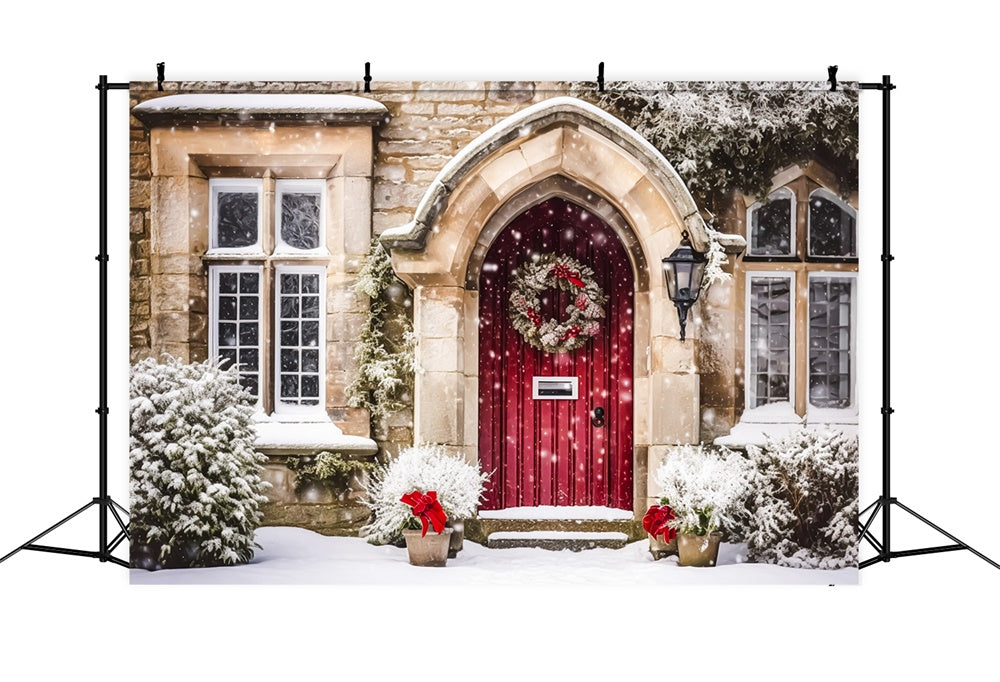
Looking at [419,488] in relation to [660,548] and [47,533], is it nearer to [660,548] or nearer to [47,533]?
[660,548]

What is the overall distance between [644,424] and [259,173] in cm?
294

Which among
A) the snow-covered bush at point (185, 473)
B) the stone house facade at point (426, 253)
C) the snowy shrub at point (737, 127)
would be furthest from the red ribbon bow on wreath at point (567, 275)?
the snow-covered bush at point (185, 473)

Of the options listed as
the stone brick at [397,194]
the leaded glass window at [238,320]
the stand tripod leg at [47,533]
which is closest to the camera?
the stand tripod leg at [47,533]

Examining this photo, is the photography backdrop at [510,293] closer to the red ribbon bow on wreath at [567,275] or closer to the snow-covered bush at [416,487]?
the red ribbon bow on wreath at [567,275]

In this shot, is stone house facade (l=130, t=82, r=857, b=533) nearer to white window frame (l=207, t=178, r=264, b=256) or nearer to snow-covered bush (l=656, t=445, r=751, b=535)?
white window frame (l=207, t=178, r=264, b=256)

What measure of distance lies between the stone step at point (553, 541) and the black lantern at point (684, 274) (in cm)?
141

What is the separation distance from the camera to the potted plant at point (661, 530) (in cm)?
587

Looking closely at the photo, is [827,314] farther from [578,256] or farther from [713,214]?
[578,256]

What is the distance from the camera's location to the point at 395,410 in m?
6.11

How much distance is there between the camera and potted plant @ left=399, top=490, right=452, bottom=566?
5.75 m

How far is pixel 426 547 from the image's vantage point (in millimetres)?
5770

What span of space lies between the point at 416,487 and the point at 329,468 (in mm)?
586

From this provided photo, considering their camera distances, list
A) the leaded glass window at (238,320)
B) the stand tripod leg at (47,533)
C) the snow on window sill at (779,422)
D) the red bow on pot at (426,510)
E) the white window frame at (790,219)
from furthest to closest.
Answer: the white window frame at (790,219), the leaded glass window at (238,320), the snow on window sill at (779,422), the red bow on pot at (426,510), the stand tripod leg at (47,533)

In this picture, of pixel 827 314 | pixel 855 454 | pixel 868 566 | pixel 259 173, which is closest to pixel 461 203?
pixel 259 173
